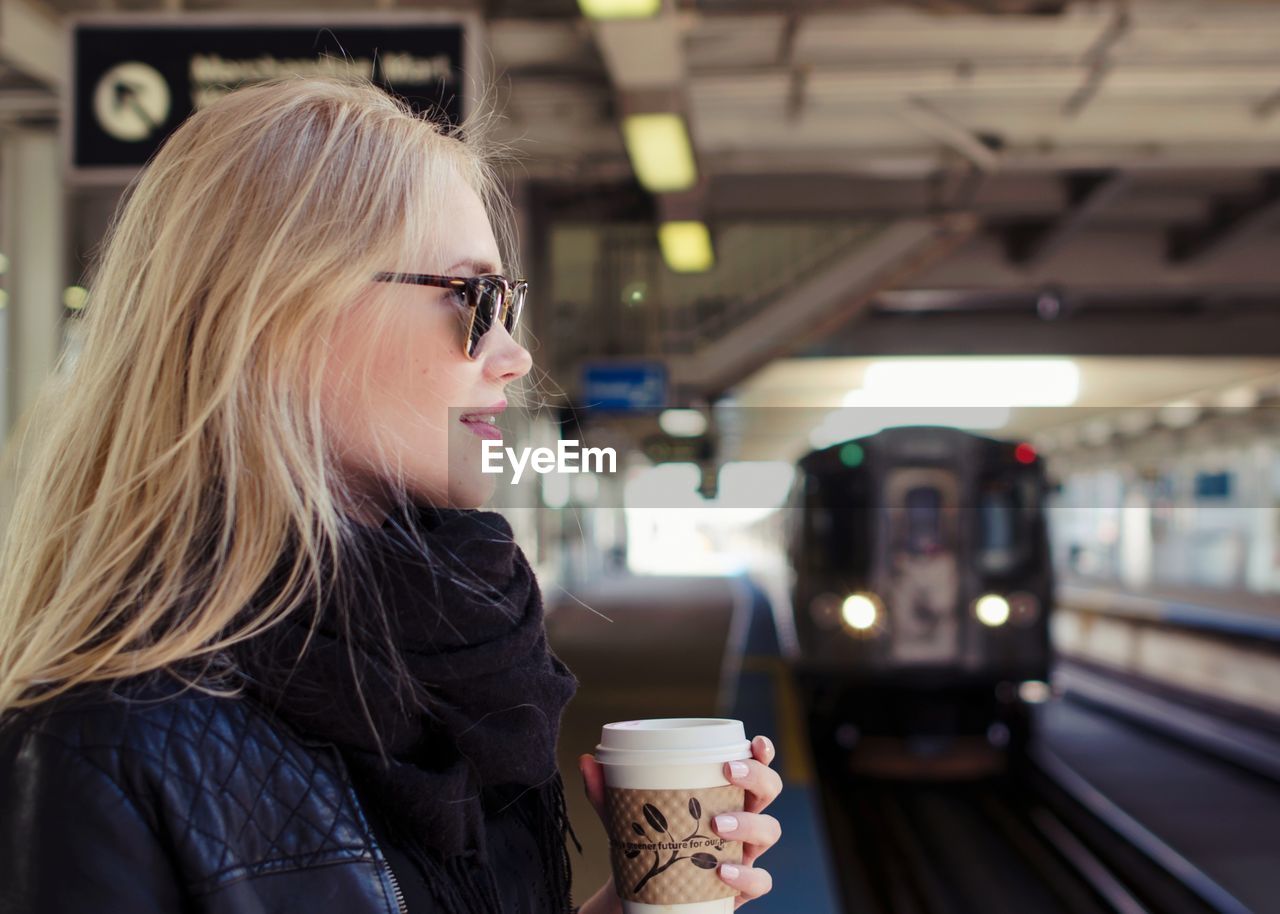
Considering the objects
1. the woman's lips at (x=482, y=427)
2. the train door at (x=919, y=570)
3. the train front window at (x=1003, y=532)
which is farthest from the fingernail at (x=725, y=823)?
the train front window at (x=1003, y=532)

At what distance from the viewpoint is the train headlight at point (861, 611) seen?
33.8 feet

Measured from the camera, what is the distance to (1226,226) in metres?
13.0

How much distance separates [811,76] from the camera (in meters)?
8.41

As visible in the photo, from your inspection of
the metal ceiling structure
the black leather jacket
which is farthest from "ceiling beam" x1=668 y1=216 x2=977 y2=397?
the black leather jacket

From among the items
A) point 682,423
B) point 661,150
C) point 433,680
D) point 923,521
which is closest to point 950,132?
point 661,150

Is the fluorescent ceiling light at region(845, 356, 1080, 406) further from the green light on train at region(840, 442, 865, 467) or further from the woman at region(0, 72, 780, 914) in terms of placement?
the woman at region(0, 72, 780, 914)

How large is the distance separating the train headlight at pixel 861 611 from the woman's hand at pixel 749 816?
8994 millimetres

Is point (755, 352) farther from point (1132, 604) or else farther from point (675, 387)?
point (1132, 604)

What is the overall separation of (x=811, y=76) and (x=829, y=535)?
3770 millimetres

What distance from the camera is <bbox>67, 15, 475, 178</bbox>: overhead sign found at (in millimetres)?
4766

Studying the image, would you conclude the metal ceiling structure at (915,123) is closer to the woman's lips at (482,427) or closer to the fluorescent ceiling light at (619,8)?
the fluorescent ceiling light at (619,8)

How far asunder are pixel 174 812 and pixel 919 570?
31.5 ft

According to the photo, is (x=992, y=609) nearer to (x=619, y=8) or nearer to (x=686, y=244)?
(x=686, y=244)

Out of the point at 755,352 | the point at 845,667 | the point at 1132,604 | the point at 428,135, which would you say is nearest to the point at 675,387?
the point at 755,352
